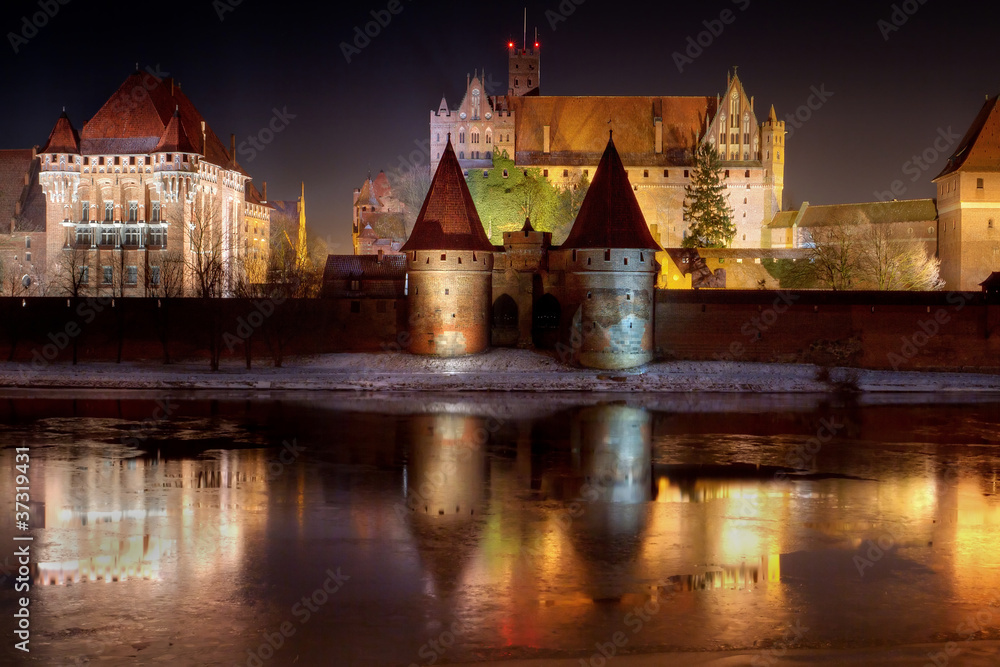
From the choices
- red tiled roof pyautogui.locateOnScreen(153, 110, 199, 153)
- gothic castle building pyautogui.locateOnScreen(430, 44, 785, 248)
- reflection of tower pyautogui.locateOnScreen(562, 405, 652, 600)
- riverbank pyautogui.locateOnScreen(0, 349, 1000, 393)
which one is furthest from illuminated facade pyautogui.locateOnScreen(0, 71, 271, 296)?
reflection of tower pyautogui.locateOnScreen(562, 405, 652, 600)

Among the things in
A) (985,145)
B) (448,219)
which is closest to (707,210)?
(985,145)

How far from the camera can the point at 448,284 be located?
3441 cm

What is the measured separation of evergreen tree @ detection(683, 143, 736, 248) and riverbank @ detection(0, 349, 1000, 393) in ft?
66.2

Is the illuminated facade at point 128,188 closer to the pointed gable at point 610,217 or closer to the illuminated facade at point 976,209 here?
the pointed gable at point 610,217

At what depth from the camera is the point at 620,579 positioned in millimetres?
11367

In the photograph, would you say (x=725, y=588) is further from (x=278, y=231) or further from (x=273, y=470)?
(x=278, y=231)

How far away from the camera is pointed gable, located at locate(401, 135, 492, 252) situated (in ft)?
113

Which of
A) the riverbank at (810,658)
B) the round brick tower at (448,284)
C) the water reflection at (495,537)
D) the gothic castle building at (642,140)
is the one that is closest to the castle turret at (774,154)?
the gothic castle building at (642,140)

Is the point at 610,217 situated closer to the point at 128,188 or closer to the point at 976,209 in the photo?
the point at 976,209

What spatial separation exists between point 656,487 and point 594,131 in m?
48.4

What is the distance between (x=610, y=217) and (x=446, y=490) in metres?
19.3

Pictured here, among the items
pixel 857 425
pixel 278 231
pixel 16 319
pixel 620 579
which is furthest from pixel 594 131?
pixel 620 579

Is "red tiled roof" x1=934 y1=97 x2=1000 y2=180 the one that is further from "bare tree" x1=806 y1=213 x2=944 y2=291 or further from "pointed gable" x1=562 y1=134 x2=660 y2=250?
"pointed gable" x1=562 y1=134 x2=660 y2=250

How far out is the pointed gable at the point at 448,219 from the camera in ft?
113
